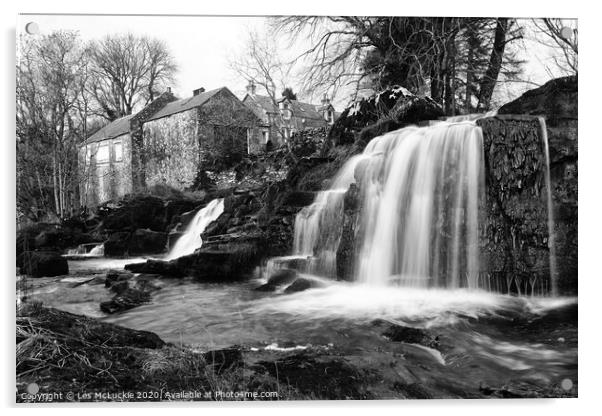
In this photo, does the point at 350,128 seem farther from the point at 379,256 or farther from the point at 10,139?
the point at 10,139

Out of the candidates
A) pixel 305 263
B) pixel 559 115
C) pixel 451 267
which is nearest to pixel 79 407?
pixel 305 263

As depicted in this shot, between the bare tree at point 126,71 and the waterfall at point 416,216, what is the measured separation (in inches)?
62.0

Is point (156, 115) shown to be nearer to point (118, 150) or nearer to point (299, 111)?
point (118, 150)

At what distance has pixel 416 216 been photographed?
3283mm

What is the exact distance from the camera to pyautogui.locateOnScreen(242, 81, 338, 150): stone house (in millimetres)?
3246

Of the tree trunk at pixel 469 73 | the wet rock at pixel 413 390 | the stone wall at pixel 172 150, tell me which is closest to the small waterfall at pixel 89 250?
the stone wall at pixel 172 150

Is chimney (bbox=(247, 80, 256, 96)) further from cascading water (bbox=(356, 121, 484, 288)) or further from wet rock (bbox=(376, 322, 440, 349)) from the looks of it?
wet rock (bbox=(376, 322, 440, 349))

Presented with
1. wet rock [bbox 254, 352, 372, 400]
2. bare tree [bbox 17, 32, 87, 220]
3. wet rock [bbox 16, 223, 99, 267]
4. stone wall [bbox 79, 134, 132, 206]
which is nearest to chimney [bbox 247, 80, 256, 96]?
stone wall [bbox 79, 134, 132, 206]

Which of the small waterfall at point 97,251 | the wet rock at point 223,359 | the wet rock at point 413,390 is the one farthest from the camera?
the small waterfall at point 97,251

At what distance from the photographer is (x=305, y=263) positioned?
11.0 ft

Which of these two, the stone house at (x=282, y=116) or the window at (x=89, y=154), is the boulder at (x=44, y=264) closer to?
the window at (x=89, y=154)

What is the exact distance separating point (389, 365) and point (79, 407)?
6.61 ft

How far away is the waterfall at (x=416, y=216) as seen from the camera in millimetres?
3172

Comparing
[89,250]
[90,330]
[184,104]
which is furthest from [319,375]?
[184,104]
